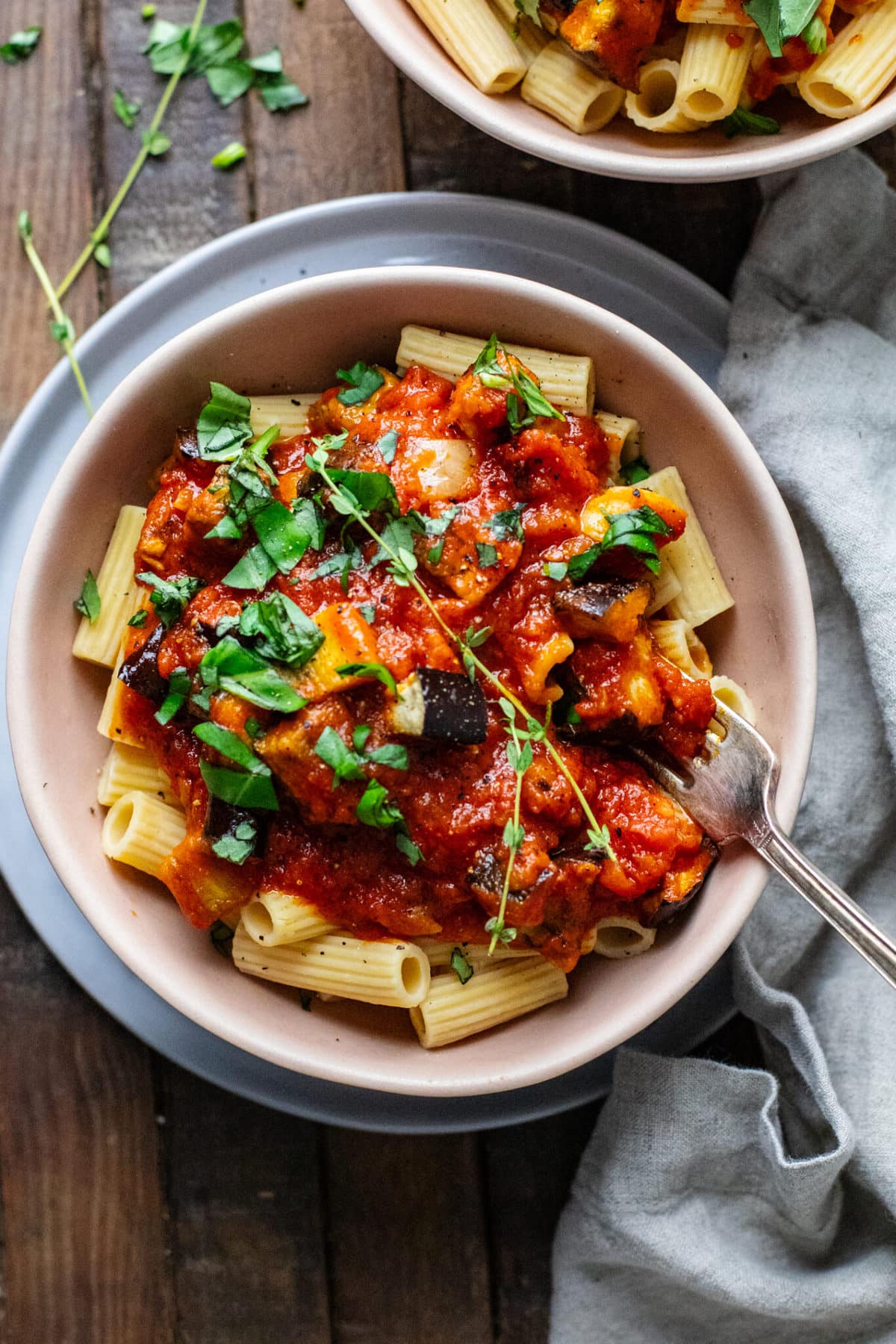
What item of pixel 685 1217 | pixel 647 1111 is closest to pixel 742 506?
pixel 647 1111

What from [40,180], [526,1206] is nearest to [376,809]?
[526,1206]

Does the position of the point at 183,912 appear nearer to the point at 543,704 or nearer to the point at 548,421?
the point at 543,704

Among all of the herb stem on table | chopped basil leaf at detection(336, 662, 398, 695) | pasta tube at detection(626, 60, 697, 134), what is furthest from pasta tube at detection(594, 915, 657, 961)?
the herb stem on table

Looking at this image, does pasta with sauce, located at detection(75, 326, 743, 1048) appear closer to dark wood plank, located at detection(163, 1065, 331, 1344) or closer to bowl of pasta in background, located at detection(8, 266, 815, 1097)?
bowl of pasta in background, located at detection(8, 266, 815, 1097)

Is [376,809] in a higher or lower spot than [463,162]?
lower

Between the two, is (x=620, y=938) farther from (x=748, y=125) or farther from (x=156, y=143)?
(x=156, y=143)

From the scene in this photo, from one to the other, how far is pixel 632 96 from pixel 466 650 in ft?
5.12

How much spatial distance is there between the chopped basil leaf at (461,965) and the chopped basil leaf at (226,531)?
1.12m

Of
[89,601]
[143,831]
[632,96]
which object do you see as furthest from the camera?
[632,96]

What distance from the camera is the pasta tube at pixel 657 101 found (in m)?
3.08

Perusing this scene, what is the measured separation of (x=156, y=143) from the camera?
354cm

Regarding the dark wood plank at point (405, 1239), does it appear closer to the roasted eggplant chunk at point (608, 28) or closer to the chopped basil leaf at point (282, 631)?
the chopped basil leaf at point (282, 631)

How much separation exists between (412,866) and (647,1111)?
107cm

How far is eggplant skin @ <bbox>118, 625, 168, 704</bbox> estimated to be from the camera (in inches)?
112
